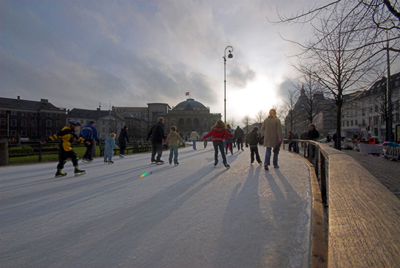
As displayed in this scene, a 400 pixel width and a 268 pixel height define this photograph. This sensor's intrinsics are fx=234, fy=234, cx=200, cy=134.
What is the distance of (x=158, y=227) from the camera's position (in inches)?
101

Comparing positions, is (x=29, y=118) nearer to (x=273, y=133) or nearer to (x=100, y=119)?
(x=100, y=119)

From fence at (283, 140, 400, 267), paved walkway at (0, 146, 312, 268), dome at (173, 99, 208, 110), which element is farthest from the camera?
dome at (173, 99, 208, 110)

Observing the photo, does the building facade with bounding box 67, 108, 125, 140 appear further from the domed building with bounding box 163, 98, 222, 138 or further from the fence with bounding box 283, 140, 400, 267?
the fence with bounding box 283, 140, 400, 267

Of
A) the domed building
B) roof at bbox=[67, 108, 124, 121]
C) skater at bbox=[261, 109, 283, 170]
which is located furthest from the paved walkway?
the domed building

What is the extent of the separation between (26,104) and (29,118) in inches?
175

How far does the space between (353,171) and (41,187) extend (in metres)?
5.49

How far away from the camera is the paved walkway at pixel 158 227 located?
194cm

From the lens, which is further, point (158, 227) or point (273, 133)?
point (273, 133)

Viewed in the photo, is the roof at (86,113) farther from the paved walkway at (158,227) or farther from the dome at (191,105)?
the paved walkway at (158,227)

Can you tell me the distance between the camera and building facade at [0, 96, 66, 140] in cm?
6303

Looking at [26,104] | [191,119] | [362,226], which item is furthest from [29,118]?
[362,226]

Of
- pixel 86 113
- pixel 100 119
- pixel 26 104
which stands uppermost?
pixel 26 104

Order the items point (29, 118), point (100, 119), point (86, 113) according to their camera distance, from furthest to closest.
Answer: point (86, 113) → point (100, 119) → point (29, 118)

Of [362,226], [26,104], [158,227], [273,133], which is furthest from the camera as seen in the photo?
[26,104]
